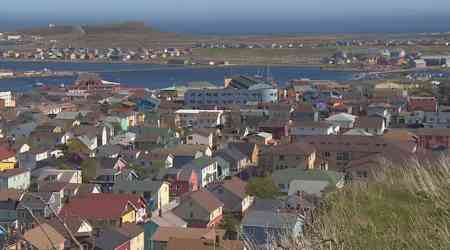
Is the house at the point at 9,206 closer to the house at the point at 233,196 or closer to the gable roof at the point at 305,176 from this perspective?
the house at the point at 233,196

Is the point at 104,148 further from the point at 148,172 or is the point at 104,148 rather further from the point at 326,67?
the point at 326,67

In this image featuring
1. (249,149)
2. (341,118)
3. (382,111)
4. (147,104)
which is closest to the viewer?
(249,149)

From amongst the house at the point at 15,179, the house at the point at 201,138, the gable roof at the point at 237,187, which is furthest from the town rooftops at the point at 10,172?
the house at the point at 201,138

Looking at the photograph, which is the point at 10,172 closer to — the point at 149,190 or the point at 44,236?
the point at 149,190

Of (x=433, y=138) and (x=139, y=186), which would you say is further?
(x=433, y=138)

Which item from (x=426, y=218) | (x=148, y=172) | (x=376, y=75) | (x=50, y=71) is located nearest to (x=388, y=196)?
(x=426, y=218)

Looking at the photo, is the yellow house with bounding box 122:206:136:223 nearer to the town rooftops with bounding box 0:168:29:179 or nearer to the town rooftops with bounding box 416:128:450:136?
the town rooftops with bounding box 0:168:29:179

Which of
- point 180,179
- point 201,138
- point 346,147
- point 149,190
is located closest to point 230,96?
point 201,138
